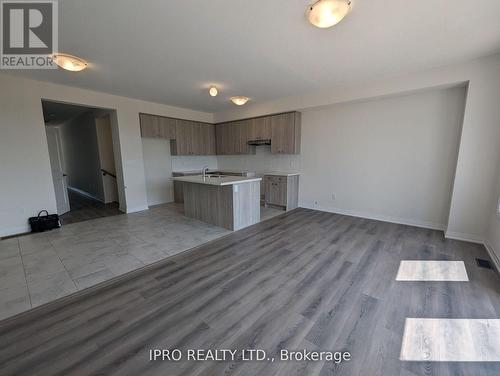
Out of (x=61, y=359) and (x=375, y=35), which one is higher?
(x=375, y=35)

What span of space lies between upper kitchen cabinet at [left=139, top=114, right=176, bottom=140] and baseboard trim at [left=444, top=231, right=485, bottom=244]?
643 centimetres

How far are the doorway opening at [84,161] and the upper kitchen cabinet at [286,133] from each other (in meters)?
3.99

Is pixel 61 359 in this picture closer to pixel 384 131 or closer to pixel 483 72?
pixel 384 131

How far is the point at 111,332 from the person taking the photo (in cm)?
164

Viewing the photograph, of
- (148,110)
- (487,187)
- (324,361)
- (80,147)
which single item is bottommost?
(324,361)

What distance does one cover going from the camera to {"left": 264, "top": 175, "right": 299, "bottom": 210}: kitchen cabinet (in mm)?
5070

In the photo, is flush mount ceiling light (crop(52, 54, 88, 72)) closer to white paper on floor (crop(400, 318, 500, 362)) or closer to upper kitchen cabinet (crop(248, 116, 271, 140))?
upper kitchen cabinet (crop(248, 116, 271, 140))

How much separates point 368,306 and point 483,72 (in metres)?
3.68

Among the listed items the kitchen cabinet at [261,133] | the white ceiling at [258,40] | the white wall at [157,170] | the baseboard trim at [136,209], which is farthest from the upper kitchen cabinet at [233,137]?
the baseboard trim at [136,209]

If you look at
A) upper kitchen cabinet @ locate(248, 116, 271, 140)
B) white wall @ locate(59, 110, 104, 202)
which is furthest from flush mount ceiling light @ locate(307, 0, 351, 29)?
white wall @ locate(59, 110, 104, 202)

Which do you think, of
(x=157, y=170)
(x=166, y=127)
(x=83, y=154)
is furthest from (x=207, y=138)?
(x=83, y=154)

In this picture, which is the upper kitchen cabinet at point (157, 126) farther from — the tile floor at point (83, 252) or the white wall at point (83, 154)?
the tile floor at point (83, 252)

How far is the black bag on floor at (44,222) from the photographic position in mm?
3746

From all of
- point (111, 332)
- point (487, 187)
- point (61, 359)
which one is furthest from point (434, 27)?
point (61, 359)
